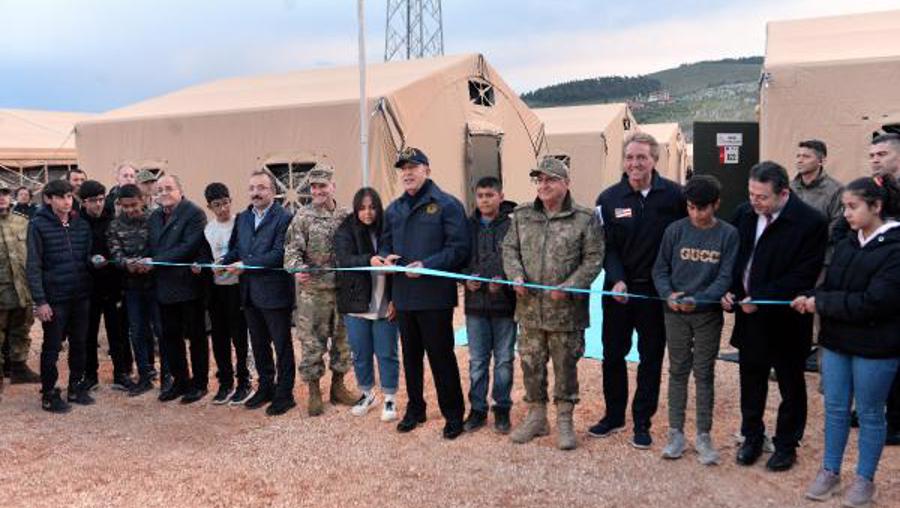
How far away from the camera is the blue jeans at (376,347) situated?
480cm

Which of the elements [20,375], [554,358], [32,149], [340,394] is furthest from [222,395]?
[32,149]

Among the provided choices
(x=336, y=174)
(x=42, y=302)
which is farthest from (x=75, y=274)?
(x=336, y=174)

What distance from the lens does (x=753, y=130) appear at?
759cm

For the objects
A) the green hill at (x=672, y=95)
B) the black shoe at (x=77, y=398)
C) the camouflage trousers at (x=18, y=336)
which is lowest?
the black shoe at (x=77, y=398)

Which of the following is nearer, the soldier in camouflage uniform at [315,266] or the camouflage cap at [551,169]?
the camouflage cap at [551,169]

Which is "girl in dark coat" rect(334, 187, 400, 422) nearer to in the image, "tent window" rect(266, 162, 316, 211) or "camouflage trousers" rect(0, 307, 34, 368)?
"camouflage trousers" rect(0, 307, 34, 368)

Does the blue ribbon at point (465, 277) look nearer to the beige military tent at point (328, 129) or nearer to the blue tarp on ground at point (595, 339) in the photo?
the blue tarp on ground at point (595, 339)

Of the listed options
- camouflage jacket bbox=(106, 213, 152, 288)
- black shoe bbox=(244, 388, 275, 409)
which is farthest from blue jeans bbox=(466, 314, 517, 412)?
camouflage jacket bbox=(106, 213, 152, 288)

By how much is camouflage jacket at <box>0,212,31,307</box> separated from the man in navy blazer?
1.61 meters

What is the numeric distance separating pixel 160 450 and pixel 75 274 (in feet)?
5.16

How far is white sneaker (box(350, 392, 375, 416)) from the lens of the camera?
4953 millimetres

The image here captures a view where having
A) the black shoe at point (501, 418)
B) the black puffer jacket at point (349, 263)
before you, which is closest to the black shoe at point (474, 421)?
the black shoe at point (501, 418)

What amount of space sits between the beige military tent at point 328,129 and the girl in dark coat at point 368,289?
306 cm

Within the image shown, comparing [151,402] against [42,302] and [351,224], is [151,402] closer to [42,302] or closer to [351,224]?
[42,302]
